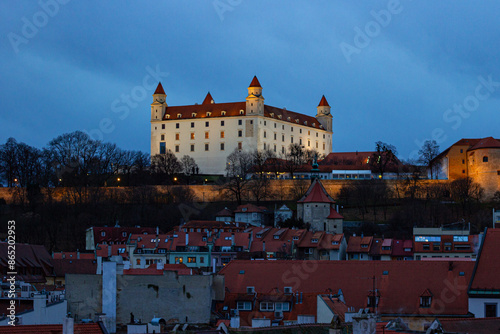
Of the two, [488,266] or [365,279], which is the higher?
[488,266]

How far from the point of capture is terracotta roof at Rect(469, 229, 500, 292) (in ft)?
107

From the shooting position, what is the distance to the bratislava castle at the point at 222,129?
11312 centimetres

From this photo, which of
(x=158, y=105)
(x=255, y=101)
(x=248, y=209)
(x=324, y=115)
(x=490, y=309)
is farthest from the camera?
(x=324, y=115)

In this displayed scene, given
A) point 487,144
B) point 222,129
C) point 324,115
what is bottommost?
point 487,144

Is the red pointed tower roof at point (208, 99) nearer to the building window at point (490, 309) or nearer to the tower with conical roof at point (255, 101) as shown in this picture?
the tower with conical roof at point (255, 101)

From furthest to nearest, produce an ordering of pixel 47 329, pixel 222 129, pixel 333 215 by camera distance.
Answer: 1. pixel 222 129
2. pixel 333 215
3. pixel 47 329

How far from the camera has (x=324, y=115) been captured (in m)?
126

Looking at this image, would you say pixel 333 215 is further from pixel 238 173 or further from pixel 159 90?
pixel 159 90

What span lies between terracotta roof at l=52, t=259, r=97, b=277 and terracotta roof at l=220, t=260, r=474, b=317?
15465 mm

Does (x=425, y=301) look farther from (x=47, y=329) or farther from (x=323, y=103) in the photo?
(x=323, y=103)

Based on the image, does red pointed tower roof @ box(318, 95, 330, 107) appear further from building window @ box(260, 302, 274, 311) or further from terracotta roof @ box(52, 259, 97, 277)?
building window @ box(260, 302, 274, 311)

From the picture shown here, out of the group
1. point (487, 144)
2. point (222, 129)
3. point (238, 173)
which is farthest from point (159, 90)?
point (487, 144)

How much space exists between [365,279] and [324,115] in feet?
297

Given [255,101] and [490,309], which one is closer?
[490,309]
